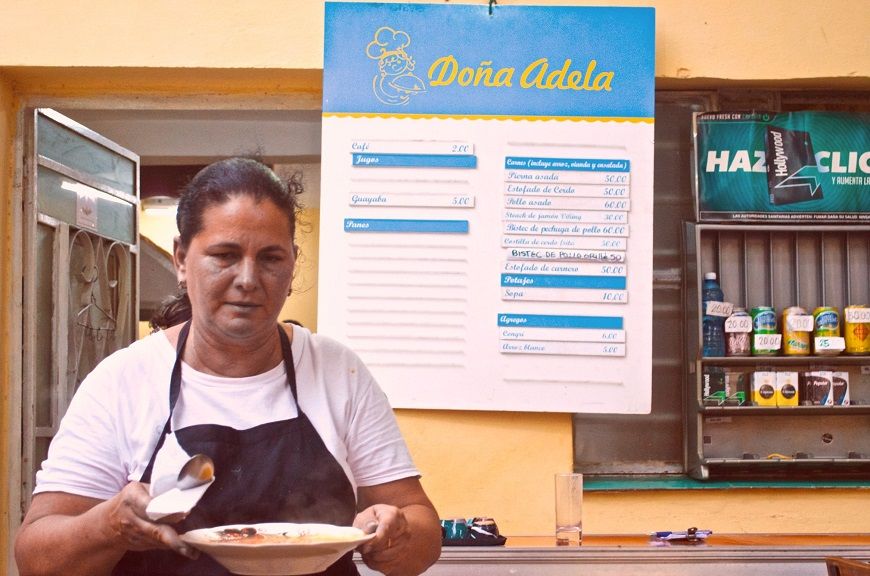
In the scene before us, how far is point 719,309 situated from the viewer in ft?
13.0

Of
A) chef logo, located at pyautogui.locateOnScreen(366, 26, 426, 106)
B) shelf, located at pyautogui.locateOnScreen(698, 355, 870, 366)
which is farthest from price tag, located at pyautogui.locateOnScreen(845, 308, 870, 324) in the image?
chef logo, located at pyautogui.locateOnScreen(366, 26, 426, 106)

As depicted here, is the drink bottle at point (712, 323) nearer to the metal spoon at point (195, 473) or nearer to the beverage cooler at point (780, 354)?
the beverage cooler at point (780, 354)

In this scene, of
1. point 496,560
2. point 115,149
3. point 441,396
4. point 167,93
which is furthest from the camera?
point 115,149

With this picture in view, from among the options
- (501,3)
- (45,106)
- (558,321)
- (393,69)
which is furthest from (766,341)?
(45,106)

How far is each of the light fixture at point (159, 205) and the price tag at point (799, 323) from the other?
446 centimetres

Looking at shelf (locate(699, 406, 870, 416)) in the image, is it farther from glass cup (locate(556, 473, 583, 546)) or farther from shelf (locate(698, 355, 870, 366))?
glass cup (locate(556, 473, 583, 546))

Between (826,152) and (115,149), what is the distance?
3.00 meters

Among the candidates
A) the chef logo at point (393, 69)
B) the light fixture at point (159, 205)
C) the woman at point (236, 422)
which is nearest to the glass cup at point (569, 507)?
the woman at point (236, 422)

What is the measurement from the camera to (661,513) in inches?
153

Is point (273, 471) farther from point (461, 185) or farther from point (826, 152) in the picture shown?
point (826, 152)

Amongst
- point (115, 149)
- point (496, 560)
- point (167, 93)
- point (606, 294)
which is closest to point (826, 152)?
point (606, 294)

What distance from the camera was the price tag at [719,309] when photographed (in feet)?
13.0

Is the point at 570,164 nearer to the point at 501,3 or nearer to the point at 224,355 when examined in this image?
the point at 501,3

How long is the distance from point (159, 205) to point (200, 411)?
5.96 meters
